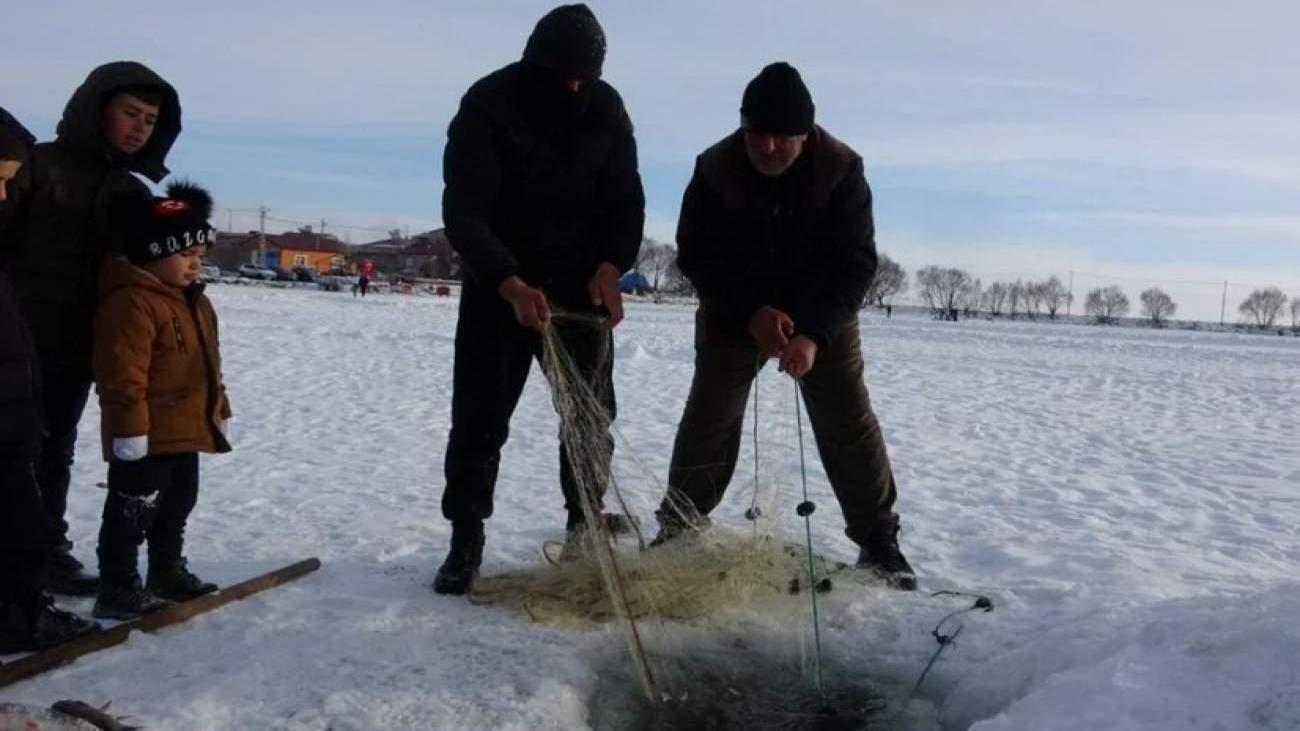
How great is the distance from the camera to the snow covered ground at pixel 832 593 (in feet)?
8.93

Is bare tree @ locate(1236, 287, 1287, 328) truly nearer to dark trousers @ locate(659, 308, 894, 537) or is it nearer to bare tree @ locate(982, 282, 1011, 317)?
bare tree @ locate(982, 282, 1011, 317)

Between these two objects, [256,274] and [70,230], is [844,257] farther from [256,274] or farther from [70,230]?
[256,274]

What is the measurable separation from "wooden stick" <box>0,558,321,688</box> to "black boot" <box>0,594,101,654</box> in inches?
2.4

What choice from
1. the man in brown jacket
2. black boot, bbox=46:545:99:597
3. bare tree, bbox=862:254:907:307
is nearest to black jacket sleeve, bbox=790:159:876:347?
the man in brown jacket

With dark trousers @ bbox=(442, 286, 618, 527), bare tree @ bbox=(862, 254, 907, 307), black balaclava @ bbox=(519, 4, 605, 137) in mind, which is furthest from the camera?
bare tree @ bbox=(862, 254, 907, 307)

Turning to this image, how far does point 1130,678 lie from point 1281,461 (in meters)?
7.02

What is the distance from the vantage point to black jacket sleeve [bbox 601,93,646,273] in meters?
4.04

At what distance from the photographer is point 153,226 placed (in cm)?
333

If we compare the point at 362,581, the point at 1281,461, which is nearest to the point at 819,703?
the point at 362,581

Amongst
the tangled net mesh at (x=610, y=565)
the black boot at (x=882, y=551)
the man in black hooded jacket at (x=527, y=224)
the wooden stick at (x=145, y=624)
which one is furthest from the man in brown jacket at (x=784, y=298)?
the wooden stick at (x=145, y=624)

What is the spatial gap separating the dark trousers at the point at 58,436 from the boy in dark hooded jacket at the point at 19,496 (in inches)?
16.5

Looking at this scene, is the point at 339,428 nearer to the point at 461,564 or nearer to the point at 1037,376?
the point at 461,564

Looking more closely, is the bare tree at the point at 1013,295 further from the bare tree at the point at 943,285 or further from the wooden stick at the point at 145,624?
the wooden stick at the point at 145,624

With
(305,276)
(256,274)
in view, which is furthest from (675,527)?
(305,276)
